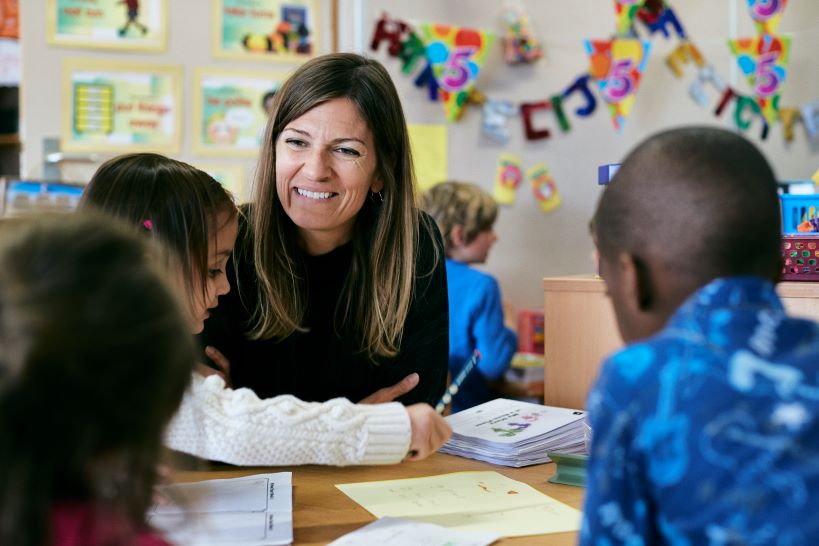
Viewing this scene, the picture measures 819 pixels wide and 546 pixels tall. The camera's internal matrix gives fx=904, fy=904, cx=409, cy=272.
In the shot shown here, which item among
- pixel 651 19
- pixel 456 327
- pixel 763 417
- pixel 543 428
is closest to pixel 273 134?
pixel 543 428

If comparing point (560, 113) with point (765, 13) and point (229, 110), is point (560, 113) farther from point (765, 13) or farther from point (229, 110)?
point (229, 110)

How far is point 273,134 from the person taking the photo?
1.55 m

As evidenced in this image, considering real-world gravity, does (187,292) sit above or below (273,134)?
below

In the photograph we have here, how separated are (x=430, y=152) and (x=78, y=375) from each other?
2608 millimetres

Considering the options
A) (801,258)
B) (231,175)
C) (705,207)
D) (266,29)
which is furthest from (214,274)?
(266,29)

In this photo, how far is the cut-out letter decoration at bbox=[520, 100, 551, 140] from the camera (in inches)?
127

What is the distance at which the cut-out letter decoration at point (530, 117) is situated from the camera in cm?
322

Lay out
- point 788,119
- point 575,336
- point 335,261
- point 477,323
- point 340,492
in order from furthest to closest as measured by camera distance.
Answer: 1. point 788,119
2. point 477,323
3. point 575,336
4. point 335,261
5. point 340,492

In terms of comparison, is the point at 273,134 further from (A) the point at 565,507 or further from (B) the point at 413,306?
(A) the point at 565,507

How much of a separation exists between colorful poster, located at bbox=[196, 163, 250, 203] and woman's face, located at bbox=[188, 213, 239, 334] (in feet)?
5.36

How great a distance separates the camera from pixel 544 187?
10.8 feet

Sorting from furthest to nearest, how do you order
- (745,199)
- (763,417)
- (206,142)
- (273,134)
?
(206,142)
(273,134)
(745,199)
(763,417)

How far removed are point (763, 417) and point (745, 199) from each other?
0.20 metres

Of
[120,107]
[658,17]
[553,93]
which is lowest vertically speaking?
[120,107]
